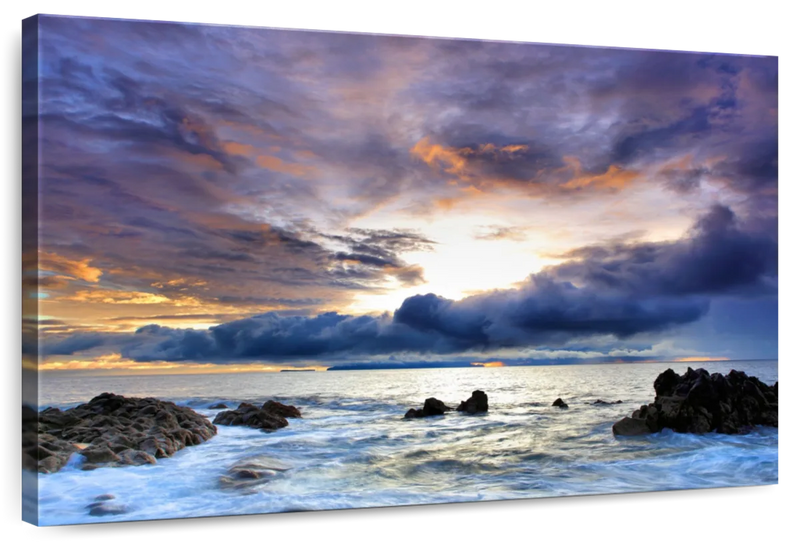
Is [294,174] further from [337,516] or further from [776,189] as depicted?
[776,189]

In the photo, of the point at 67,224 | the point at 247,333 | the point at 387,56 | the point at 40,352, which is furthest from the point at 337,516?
the point at 387,56

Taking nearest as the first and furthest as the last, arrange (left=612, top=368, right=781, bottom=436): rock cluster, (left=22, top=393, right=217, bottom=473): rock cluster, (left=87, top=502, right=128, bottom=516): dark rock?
(left=87, top=502, right=128, bottom=516): dark rock < (left=22, top=393, right=217, bottom=473): rock cluster < (left=612, top=368, right=781, bottom=436): rock cluster

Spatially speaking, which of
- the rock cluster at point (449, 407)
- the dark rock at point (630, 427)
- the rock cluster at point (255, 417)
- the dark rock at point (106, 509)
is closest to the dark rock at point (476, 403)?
the rock cluster at point (449, 407)

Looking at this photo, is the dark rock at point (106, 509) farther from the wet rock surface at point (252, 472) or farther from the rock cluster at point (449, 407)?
the rock cluster at point (449, 407)

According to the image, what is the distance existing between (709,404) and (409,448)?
277 cm

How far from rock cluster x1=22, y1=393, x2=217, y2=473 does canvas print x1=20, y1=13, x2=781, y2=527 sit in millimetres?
18

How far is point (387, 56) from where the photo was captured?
17.9 ft

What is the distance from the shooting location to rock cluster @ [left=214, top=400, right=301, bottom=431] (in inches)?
217

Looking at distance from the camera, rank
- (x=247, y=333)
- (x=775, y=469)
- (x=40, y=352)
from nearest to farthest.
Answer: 1. (x=40, y=352)
2. (x=247, y=333)
3. (x=775, y=469)

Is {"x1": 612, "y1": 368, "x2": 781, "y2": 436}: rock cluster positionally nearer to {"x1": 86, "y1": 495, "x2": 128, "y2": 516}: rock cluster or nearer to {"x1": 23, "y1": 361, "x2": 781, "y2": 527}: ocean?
{"x1": 23, "y1": 361, "x2": 781, "y2": 527}: ocean

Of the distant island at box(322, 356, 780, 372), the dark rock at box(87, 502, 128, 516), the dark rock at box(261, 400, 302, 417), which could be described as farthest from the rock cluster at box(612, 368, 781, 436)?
the dark rock at box(87, 502, 128, 516)

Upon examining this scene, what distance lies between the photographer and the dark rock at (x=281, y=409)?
558cm

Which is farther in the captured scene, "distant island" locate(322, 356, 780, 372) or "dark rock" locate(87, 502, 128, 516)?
"distant island" locate(322, 356, 780, 372)

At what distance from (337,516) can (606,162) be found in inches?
144
